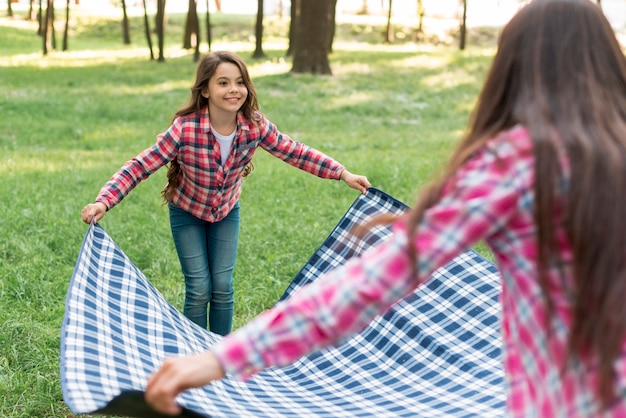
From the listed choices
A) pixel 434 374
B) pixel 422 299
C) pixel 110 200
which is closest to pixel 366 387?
Answer: pixel 434 374

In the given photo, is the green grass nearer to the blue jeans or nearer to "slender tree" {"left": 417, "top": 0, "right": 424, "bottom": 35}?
the blue jeans

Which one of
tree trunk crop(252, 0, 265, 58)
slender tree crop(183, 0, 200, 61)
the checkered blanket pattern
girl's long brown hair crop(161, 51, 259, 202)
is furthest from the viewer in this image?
slender tree crop(183, 0, 200, 61)

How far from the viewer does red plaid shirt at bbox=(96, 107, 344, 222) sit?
486 cm

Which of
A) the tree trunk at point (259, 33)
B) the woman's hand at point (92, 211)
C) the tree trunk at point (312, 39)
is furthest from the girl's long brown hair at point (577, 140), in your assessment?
the tree trunk at point (259, 33)

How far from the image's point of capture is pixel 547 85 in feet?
6.56

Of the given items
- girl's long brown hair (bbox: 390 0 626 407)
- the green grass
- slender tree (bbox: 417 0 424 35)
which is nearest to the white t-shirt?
the green grass

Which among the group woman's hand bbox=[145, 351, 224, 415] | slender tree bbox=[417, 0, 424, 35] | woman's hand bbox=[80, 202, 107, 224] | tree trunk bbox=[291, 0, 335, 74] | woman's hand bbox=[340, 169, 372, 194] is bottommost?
slender tree bbox=[417, 0, 424, 35]

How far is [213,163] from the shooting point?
4.90 m

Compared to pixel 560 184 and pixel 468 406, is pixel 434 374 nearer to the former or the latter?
pixel 468 406

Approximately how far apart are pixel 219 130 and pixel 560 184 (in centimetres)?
329

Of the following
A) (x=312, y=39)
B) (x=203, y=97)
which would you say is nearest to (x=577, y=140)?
(x=203, y=97)

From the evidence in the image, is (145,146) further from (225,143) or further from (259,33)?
(259,33)

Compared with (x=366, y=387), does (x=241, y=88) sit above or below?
above

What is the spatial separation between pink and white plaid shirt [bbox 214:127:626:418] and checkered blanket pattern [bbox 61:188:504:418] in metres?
1.09
